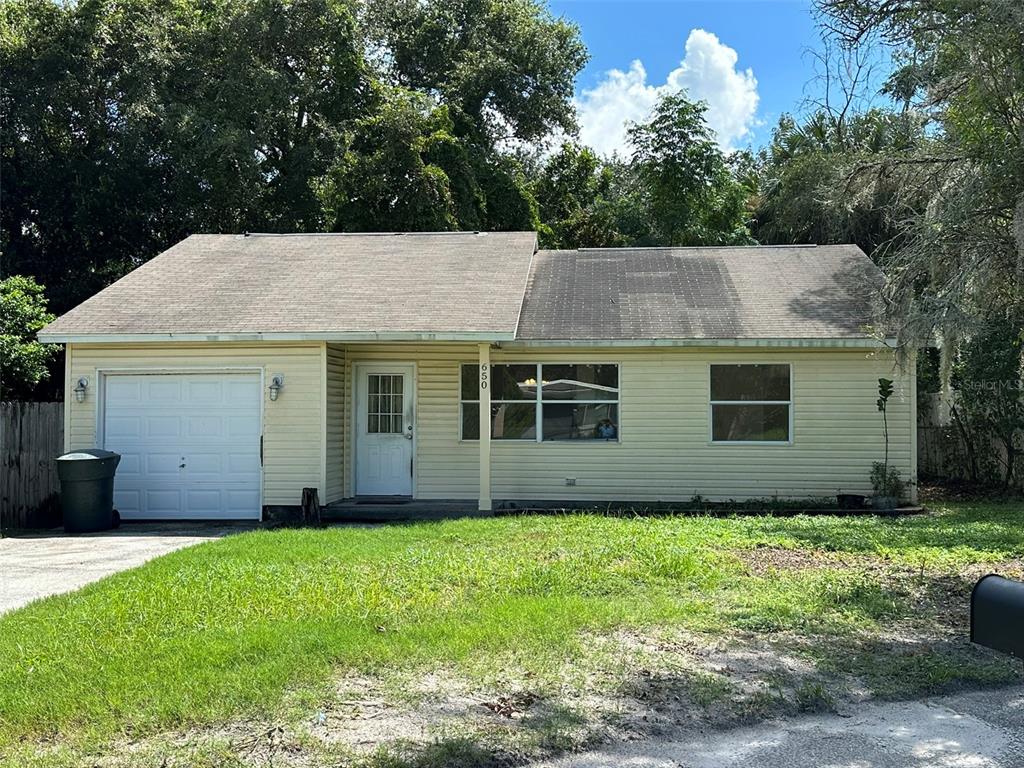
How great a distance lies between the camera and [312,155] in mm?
23750

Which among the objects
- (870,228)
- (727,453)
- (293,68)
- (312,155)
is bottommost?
(727,453)

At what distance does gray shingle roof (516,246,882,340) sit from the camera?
13172 millimetres

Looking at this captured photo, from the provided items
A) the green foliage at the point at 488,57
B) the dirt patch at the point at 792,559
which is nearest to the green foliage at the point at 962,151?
the dirt patch at the point at 792,559

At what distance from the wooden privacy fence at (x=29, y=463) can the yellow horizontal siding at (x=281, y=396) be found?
0.85m

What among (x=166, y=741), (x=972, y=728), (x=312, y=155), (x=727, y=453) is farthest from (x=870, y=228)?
(x=166, y=741)

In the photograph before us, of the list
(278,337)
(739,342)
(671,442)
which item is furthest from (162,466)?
(739,342)

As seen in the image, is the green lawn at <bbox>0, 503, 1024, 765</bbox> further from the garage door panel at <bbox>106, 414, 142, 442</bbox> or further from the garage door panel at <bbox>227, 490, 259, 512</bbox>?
the garage door panel at <bbox>106, 414, 142, 442</bbox>

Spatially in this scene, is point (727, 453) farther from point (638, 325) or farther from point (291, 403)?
point (291, 403)

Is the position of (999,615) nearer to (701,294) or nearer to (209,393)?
(209,393)

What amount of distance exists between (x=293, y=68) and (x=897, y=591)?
2235cm

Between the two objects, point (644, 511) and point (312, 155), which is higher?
point (312, 155)

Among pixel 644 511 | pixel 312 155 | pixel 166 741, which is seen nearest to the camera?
pixel 166 741

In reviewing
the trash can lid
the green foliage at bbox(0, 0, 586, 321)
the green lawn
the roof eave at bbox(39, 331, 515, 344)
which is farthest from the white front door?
the green foliage at bbox(0, 0, 586, 321)

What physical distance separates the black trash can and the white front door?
371 cm
